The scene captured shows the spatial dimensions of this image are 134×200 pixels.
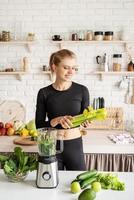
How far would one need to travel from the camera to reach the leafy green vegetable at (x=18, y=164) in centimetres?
177

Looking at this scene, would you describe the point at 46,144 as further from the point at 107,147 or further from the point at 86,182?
the point at 107,147

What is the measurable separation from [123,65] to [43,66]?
3.01 ft

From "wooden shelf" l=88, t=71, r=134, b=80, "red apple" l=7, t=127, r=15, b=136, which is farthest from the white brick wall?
"red apple" l=7, t=127, r=15, b=136

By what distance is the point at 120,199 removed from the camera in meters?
1.58

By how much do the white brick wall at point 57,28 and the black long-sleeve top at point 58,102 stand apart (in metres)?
1.50

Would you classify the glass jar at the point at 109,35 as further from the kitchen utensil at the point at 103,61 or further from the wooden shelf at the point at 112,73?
the wooden shelf at the point at 112,73

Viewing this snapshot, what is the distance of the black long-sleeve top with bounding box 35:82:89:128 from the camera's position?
234cm

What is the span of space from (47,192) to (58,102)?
0.81m

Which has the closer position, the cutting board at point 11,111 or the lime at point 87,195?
the lime at point 87,195

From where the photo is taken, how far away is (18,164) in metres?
1.81

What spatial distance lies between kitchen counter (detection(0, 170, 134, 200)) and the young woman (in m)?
0.50

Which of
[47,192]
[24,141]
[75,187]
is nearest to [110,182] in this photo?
[75,187]

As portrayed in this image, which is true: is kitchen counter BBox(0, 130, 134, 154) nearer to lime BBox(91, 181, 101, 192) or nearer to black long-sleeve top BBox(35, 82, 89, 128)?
black long-sleeve top BBox(35, 82, 89, 128)

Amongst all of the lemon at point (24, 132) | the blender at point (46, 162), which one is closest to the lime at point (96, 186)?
the blender at point (46, 162)
